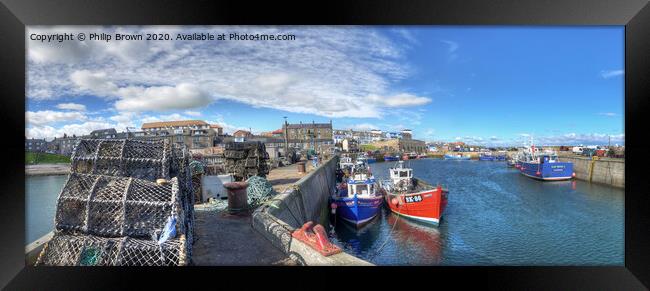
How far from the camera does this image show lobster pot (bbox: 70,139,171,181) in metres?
4.36

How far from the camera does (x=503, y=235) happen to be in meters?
10.0

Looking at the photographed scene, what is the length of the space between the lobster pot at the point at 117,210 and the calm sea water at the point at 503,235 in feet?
19.8

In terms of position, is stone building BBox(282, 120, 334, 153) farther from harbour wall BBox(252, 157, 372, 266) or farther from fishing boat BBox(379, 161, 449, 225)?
harbour wall BBox(252, 157, 372, 266)

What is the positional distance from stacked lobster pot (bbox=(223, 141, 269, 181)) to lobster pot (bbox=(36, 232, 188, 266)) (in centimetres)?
798

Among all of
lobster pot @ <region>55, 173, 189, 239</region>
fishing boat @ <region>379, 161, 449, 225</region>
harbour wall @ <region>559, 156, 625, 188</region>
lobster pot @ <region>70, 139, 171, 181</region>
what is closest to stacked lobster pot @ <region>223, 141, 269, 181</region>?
fishing boat @ <region>379, 161, 449, 225</region>

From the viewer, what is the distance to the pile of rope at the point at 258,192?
7305 mm

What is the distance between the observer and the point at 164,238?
3.59 metres

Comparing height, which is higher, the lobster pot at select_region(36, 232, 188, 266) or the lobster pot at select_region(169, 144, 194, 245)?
the lobster pot at select_region(169, 144, 194, 245)

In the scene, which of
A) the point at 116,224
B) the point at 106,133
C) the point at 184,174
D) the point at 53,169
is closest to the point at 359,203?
the point at 184,174

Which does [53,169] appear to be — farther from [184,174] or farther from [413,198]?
[413,198]

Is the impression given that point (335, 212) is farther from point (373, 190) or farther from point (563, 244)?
point (563, 244)
